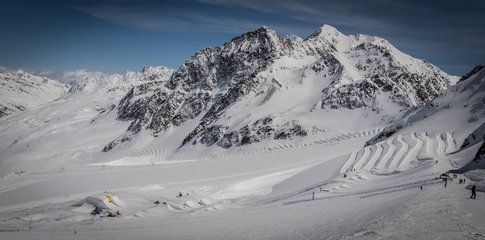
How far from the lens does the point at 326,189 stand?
36.7 metres

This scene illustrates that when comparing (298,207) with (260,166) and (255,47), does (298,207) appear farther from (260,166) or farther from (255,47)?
(255,47)

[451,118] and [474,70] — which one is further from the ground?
[474,70]

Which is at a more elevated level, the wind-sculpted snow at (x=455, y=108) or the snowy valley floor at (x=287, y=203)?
the wind-sculpted snow at (x=455, y=108)

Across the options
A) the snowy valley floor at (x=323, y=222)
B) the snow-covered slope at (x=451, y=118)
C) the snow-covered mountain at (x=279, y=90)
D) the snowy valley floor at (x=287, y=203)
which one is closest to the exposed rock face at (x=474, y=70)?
the snow-covered slope at (x=451, y=118)

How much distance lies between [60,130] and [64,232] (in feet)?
605

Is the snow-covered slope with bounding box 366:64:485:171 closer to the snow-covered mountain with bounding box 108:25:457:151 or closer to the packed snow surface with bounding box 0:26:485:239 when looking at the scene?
the packed snow surface with bounding box 0:26:485:239

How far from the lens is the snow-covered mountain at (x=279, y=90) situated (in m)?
101

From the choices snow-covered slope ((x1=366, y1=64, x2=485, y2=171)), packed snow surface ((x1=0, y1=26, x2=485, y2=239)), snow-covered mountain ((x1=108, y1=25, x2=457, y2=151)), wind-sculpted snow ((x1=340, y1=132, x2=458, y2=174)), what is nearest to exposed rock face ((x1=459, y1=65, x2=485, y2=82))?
snow-covered slope ((x1=366, y1=64, x2=485, y2=171))

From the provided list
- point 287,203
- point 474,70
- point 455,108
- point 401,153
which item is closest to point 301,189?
point 287,203

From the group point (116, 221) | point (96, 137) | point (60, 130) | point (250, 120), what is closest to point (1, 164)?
point (96, 137)

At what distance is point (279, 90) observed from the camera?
12469cm

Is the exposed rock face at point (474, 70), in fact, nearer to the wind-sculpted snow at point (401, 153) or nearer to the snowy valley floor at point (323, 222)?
the wind-sculpted snow at point (401, 153)

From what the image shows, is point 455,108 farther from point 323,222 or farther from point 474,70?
point 323,222

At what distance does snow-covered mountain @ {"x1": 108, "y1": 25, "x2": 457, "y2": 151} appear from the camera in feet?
330
